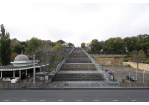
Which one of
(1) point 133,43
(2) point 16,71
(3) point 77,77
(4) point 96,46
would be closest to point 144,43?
(1) point 133,43

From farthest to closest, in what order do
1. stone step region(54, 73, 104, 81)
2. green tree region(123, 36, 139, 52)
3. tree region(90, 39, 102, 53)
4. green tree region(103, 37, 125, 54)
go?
tree region(90, 39, 102, 53) → green tree region(103, 37, 125, 54) → green tree region(123, 36, 139, 52) → stone step region(54, 73, 104, 81)

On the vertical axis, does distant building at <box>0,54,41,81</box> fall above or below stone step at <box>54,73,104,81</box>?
above

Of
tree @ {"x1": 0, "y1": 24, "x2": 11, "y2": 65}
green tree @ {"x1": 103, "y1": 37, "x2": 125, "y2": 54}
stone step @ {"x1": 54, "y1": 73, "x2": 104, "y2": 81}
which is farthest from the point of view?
green tree @ {"x1": 103, "y1": 37, "x2": 125, "y2": 54}

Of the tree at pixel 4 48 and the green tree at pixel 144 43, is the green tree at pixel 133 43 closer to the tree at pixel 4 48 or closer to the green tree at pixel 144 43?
the green tree at pixel 144 43

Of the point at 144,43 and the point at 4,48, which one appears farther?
the point at 144,43

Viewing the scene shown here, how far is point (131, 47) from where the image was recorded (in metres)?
50.1

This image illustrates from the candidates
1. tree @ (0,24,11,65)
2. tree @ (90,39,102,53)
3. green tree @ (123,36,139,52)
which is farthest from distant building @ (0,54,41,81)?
green tree @ (123,36,139,52)

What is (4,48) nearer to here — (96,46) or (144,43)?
(96,46)

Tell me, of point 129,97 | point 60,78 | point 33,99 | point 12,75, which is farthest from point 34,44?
point 129,97

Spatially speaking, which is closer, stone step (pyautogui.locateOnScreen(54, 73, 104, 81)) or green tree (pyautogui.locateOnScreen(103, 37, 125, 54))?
stone step (pyautogui.locateOnScreen(54, 73, 104, 81))

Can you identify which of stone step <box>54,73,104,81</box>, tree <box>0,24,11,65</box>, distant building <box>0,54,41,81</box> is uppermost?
tree <box>0,24,11,65</box>

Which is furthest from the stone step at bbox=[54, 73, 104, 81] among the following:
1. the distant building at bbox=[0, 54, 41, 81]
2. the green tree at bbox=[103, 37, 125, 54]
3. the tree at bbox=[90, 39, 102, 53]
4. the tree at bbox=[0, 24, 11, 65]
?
the tree at bbox=[90, 39, 102, 53]

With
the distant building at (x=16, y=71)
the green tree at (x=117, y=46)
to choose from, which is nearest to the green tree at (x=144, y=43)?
the green tree at (x=117, y=46)

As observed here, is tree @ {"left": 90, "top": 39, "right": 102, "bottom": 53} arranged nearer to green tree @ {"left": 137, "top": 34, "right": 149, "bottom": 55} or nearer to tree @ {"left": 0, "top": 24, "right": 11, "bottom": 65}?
green tree @ {"left": 137, "top": 34, "right": 149, "bottom": 55}
